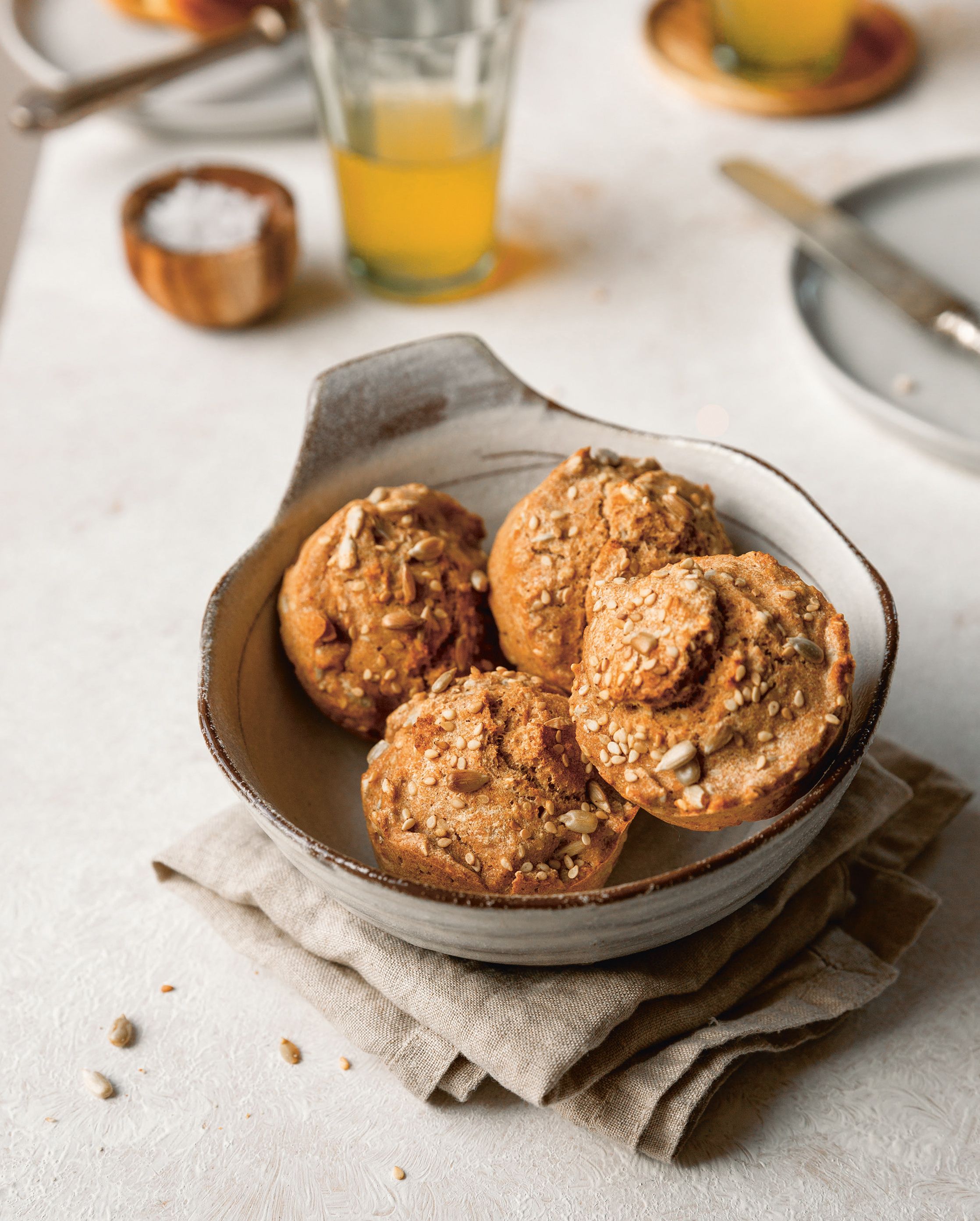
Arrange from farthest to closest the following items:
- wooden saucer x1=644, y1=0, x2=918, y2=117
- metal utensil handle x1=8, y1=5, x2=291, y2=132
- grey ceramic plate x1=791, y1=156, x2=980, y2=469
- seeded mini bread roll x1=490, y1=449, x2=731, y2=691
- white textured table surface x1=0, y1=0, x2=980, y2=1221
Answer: wooden saucer x1=644, y1=0, x2=918, y2=117
metal utensil handle x1=8, y1=5, x2=291, y2=132
grey ceramic plate x1=791, y1=156, x2=980, y2=469
seeded mini bread roll x1=490, y1=449, x2=731, y2=691
white textured table surface x1=0, y1=0, x2=980, y2=1221

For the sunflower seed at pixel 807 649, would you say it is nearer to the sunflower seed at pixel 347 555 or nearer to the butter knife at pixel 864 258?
the sunflower seed at pixel 347 555

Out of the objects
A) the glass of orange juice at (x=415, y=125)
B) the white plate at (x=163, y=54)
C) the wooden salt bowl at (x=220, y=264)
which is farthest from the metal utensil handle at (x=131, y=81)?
the glass of orange juice at (x=415, y=125)

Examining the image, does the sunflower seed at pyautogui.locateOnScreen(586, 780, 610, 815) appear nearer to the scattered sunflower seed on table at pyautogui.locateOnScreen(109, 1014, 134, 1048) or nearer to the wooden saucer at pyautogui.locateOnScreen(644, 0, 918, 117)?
the scattered sunflower seed on table at pyautogui.locateOnScreen(109, 1014, 134, 1048)

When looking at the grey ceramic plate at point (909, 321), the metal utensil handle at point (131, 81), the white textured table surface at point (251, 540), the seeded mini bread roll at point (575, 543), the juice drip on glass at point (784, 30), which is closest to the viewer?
the white textured table surface at point (251, 540)

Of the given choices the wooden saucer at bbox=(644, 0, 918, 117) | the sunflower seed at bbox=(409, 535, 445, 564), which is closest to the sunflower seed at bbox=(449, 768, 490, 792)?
the sunflower seed at bbox=(409, 535, 445, 564)

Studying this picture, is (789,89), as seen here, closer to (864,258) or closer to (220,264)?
(864,258)

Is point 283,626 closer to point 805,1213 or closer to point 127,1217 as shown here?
point 127,1217
